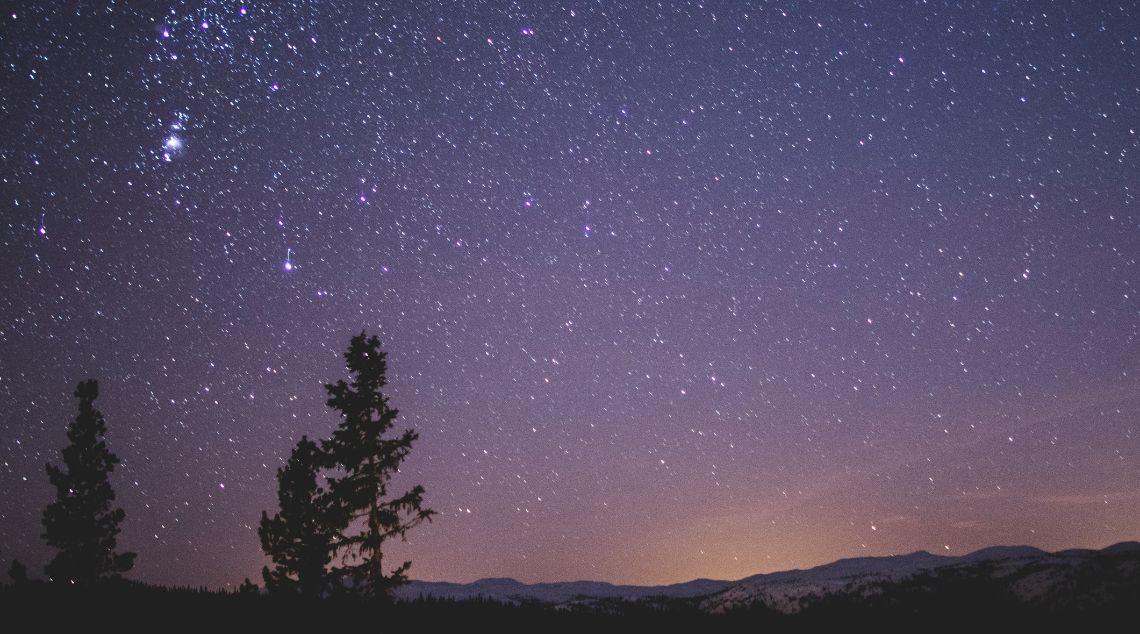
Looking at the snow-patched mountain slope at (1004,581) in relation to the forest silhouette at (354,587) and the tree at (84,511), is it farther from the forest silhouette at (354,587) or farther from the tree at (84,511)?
the tree at (84,511)

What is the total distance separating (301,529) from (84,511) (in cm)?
1453

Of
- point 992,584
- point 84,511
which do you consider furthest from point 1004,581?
point 84,511

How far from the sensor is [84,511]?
27.0 meters

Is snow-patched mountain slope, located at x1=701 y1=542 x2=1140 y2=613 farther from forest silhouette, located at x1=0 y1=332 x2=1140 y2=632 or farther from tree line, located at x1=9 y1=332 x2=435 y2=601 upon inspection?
tree line, located at x1=9 y1=332 x2=435 y2=601

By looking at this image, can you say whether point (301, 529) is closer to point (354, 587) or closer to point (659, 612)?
point (354, 587)

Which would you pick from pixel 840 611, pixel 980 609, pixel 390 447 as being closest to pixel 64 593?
pixel 390 447

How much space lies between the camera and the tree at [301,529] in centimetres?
1816

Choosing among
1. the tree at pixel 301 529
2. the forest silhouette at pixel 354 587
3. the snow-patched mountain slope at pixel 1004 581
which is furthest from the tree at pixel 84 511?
the snow-patched mountain slope at pixel 1004 581

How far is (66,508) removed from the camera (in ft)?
88.2

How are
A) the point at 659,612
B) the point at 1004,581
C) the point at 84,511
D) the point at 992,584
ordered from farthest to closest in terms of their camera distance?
the point at 84,511 < the point at 992,584 < the point at 1004,581 < the point at 659,612

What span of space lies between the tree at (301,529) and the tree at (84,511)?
12191 mm

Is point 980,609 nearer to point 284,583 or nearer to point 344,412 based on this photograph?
point 344,412

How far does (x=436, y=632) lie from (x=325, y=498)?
1080cm

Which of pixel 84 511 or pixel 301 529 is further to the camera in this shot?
pixel 84 511
